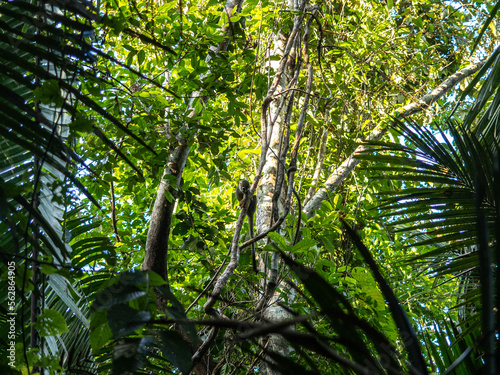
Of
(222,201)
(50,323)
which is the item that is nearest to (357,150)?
(222,201)

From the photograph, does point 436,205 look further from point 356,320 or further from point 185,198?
point 185,198

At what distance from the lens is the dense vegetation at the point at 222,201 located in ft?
1.86

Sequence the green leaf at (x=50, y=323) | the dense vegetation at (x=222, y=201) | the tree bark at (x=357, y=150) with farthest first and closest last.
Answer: the tree bark at (x=357, y=150) < the green leaf at (x=50, y=323) < the dense vegetation at (x=222, y=201)

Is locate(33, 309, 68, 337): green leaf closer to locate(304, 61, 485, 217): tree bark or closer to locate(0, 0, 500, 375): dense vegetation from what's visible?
locate(0, 0, 500, 375): dense vegetation

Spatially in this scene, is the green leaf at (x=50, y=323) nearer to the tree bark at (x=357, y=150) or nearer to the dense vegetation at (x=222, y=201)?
the dense vegetation at (x=222, y=201)

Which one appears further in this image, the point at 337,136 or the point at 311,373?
the point at 337,136

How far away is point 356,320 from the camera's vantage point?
0.42 metres

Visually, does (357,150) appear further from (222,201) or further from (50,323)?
(50,323)

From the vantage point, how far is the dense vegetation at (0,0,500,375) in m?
0.57

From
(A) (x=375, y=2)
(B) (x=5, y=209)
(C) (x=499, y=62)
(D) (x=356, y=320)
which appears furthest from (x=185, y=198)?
(A) (x=375, y=2)

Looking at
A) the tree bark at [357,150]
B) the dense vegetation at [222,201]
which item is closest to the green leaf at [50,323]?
the dense vegetation at [222,201]

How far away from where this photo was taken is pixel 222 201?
331 centimetres

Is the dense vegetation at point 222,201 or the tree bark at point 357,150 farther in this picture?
the tree bark at point 357,150

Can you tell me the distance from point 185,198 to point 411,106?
234 centimetres
